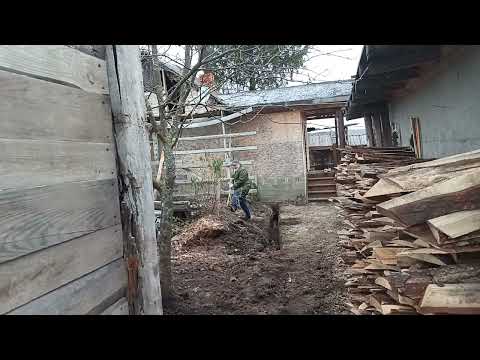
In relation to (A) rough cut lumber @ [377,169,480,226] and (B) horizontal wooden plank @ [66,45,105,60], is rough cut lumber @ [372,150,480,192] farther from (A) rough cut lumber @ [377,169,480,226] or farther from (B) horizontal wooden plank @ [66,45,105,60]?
(B) horizontal wooden plank @ [66,45,105,60]

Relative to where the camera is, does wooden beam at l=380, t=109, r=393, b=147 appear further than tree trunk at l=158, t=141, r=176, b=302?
Yes

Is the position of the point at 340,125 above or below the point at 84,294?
above

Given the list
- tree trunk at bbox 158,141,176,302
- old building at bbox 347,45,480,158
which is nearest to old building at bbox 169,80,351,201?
old building at bbox 347,45,480,158

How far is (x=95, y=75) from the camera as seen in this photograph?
1.17m

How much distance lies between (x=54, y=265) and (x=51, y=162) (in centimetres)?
28

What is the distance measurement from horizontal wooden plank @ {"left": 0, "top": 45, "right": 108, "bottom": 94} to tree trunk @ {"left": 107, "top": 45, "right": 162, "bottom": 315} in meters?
0.06

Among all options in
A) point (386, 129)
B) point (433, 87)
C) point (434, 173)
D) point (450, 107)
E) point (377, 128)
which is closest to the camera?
point (434, 173)

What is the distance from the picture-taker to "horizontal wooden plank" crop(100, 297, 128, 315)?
3.71ft

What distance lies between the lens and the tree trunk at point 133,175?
123cm

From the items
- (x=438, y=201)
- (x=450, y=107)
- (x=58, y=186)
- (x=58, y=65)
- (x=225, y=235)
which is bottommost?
(x=225, y=235)

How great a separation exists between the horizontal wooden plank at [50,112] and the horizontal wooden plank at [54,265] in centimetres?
31

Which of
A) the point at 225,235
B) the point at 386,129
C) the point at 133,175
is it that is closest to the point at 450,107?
the point at 133,175

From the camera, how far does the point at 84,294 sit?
3.36 ft

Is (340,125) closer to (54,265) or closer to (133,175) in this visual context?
(133,175)
